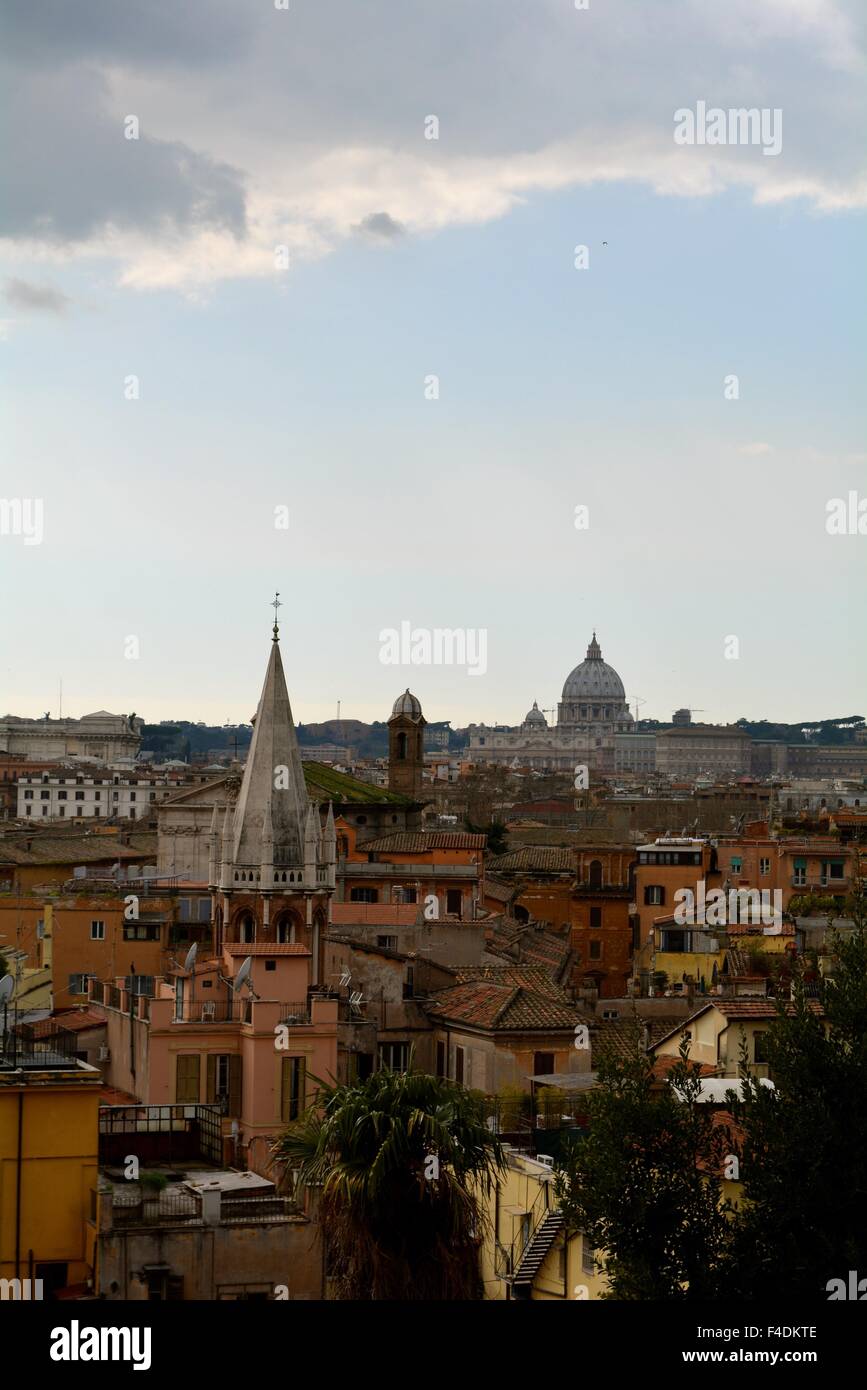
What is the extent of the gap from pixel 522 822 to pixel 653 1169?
215 feet

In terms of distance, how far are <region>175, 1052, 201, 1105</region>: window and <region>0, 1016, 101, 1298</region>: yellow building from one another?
7.09m

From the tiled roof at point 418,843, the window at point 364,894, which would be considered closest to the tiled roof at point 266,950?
the window at point 364,894

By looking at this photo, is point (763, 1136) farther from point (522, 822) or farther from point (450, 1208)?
point (522, 822)

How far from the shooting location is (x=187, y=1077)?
67.7 ft

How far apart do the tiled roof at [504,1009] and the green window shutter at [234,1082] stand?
2819 mm

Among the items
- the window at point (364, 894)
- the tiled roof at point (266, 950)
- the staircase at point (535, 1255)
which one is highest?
the window at point (364, 894)

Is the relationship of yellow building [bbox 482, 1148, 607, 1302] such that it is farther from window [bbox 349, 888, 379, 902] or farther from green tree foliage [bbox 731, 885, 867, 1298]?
window [bbox 349, 888, 379, 902]

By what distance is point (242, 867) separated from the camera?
2883cm

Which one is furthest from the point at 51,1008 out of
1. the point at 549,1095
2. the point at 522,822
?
the point at 522,822

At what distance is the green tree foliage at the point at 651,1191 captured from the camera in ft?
42.0

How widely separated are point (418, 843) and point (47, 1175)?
29.1m

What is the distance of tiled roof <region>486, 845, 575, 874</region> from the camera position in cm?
4788

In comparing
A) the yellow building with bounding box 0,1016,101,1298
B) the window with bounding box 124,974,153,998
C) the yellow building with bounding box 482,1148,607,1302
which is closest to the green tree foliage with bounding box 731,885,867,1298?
the yellow building with bounding box 482,1148,607,1302

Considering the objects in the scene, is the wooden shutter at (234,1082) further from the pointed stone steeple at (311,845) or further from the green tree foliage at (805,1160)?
the pointed stone steeple at (311,845)
